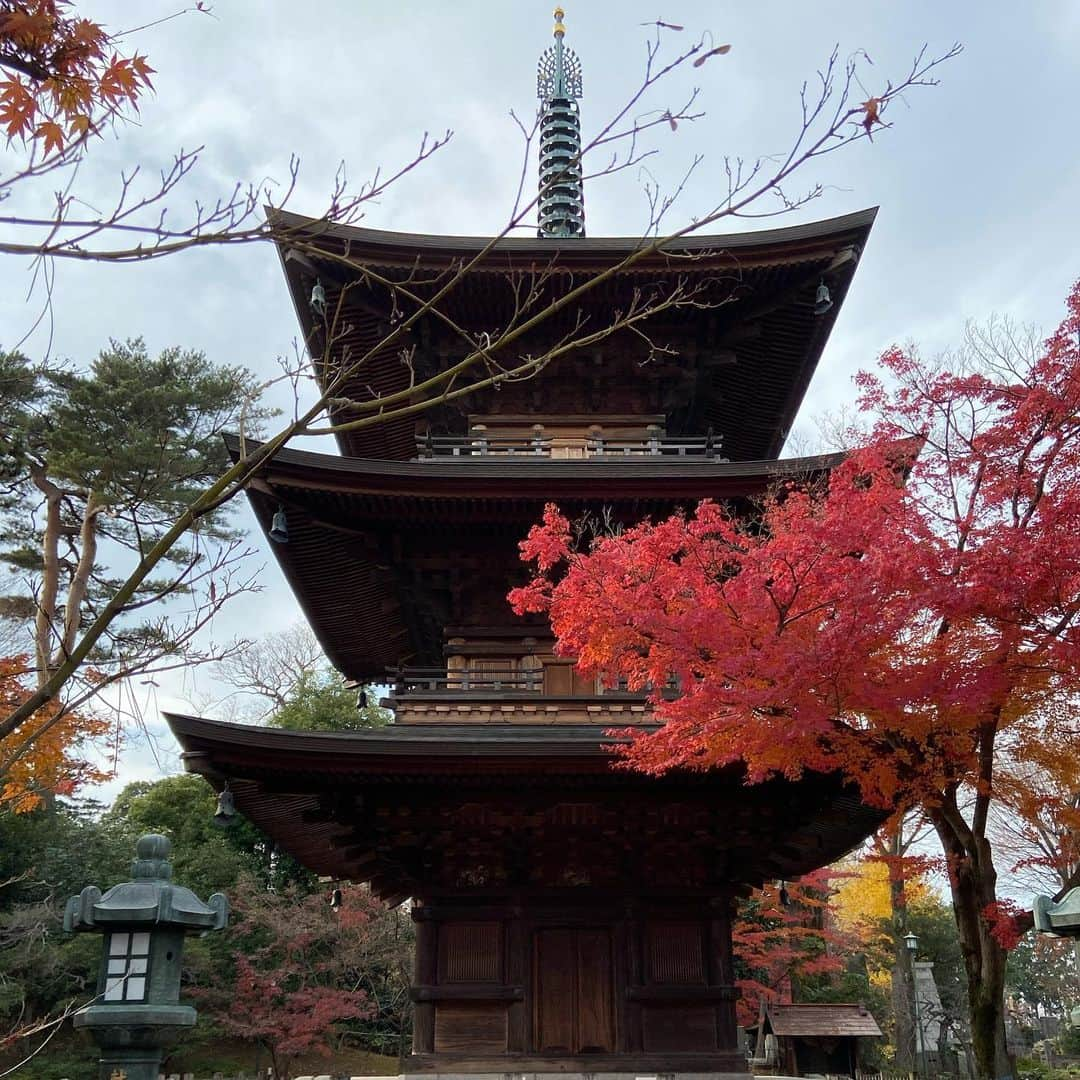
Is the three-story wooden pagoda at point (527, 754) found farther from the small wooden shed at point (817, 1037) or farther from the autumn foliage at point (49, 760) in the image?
the small wooden shed at point (817, 1037)

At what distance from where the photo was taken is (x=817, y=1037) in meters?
26.1

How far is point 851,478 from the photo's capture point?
11.1 meters

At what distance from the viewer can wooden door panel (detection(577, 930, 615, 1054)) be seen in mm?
11188

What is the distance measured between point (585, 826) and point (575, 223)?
470 inches

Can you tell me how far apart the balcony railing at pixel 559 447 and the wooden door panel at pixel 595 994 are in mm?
5852

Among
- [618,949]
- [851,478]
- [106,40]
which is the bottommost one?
[618,949]

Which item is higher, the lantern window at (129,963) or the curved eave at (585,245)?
the curved eave at (585,245)

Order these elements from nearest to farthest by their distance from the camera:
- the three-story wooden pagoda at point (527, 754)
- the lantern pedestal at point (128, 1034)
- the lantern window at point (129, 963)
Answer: the lantern pedestal at point (128, 1034) → the lantern window at point (129, 963) → the three-story wooden pagoda at point (527, 754)

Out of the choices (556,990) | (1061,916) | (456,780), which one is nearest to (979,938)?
(1061,916)

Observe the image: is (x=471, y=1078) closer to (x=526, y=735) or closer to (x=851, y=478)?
(x=526, y=735)

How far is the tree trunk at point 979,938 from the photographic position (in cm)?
1099

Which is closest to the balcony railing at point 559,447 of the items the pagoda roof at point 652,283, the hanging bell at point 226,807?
the pagoda roof at point 652,283

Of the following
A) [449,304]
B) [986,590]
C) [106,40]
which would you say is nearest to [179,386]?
[449,304]

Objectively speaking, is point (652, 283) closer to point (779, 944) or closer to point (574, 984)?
point (574, 984)
